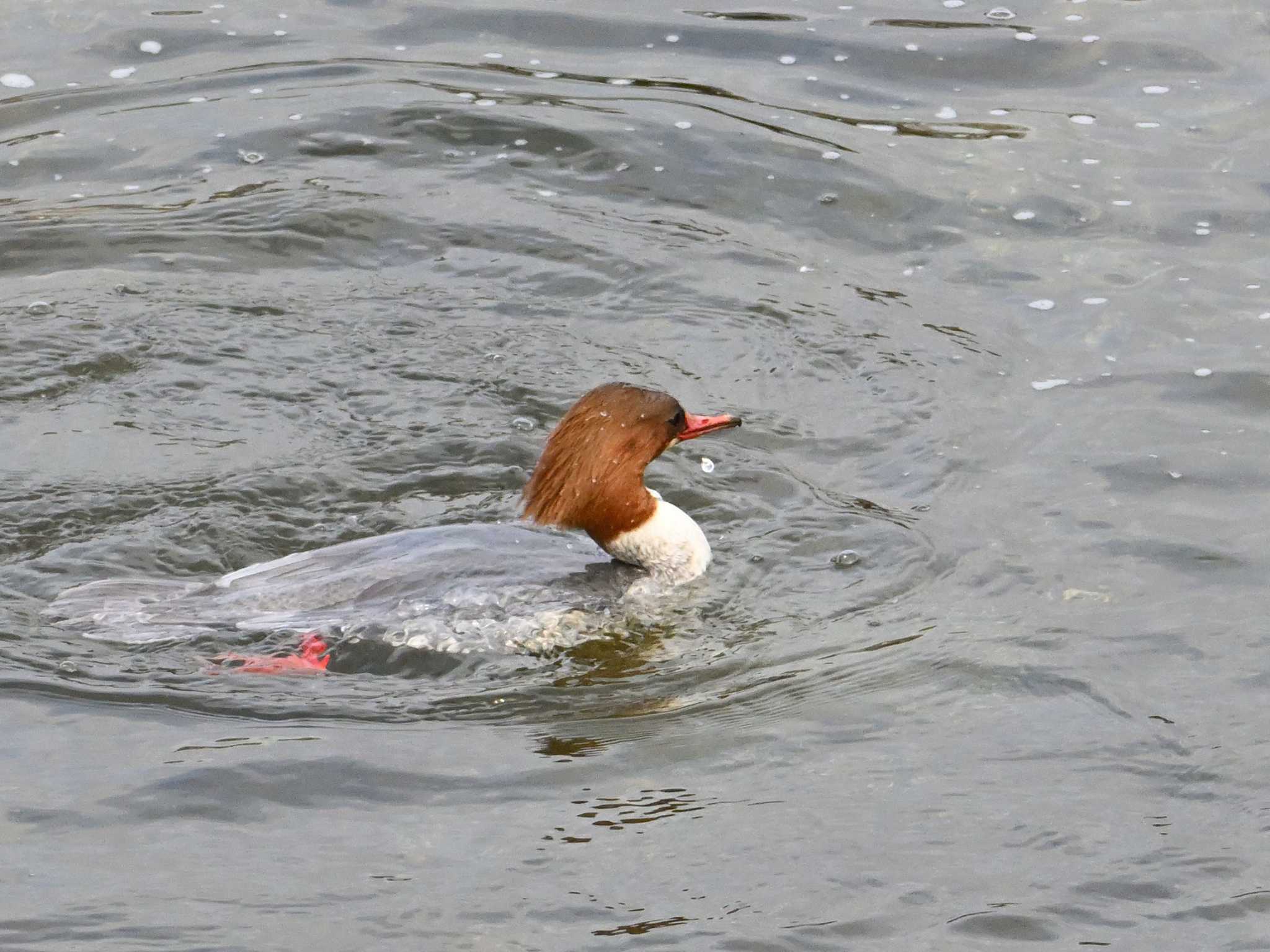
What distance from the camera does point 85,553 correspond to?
678 centimetres

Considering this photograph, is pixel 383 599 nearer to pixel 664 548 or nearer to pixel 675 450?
pixel 664 548

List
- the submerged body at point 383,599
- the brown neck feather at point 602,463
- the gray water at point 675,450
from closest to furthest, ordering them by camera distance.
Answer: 1. the gray water at point 675,450
2. the submerged body at point 383,599
3. the brown neck feather at point 602,463

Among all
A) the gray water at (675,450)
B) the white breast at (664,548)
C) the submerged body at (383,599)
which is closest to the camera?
the gray water at (675,450)

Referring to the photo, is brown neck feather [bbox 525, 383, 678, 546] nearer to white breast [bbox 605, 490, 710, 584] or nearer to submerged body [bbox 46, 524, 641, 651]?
white breast [bbox 605, 490, 710, 584]

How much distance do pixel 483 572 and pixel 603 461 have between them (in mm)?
653

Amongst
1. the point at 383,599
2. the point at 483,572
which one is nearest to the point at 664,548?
the point at 483,572

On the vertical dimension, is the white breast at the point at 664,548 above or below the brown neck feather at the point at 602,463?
below

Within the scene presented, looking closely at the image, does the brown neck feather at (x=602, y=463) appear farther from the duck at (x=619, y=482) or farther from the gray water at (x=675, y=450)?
the gray water at (x=675, y=450)

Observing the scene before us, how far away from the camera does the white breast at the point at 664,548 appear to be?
22.2 feet


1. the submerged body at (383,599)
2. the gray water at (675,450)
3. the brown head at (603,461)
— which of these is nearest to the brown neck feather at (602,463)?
the brown head at (603,461)

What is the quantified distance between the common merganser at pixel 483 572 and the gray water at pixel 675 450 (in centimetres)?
15

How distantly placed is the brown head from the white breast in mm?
40

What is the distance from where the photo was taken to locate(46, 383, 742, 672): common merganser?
6246 mm

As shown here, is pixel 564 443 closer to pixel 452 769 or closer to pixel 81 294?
pixel 452 769
